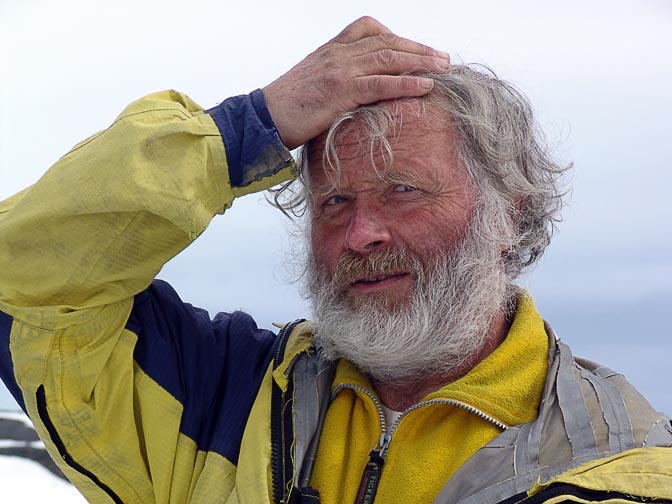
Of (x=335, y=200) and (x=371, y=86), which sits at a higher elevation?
(x=371, y=86)

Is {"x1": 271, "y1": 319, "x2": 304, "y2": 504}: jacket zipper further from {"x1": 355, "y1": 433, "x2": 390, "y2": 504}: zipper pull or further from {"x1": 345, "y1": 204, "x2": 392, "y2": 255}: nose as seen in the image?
{"x1": 345, "y1": 204, "x2": 392, "y2": 255}: nose

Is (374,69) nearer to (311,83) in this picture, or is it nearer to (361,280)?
(311,83)

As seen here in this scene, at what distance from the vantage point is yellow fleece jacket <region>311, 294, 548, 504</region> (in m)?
2.01

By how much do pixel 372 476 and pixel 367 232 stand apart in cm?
66

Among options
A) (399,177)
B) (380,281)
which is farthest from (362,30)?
(380,281)

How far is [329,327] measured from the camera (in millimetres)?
2340

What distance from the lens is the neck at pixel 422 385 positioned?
92.4 inches

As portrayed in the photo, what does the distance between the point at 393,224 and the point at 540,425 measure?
0.69m

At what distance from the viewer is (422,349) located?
226cm

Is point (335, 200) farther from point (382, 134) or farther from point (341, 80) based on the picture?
point (341, 80)

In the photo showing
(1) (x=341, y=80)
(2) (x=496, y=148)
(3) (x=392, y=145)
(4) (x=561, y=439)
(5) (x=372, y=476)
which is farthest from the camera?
(2) (x=496, y=148)

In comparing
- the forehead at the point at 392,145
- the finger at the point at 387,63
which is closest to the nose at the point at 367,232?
the forehead at the point at 392,145

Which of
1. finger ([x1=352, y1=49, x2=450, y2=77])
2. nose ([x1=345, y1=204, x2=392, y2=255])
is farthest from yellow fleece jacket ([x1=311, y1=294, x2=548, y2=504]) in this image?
finger ([x1=352, y1=49, x2=450, y2=77])

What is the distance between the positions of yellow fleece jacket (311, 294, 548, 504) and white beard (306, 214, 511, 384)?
0.40 ft
